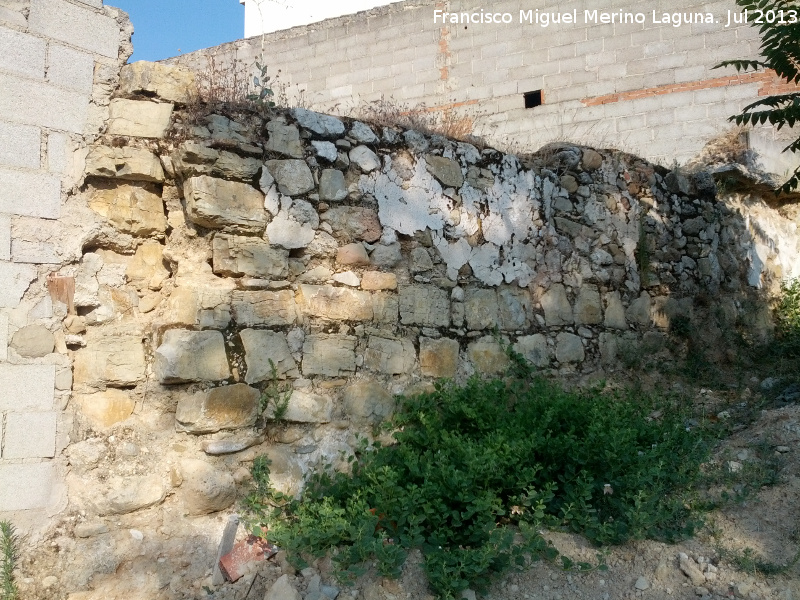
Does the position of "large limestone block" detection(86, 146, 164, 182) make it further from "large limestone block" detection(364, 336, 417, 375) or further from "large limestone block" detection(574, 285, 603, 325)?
"large limestone block" detection(574, 285, 603, 325)

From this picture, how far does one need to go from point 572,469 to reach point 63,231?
2.50 meters

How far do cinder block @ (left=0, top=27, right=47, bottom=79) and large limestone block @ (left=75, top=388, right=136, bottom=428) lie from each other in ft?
4.62

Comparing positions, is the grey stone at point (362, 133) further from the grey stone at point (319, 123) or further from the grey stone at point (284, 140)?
the grey stone at point (284, 140)

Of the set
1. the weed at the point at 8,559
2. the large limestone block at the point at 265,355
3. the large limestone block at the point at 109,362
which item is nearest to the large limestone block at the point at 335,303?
the large limestone block at the point at 265,355

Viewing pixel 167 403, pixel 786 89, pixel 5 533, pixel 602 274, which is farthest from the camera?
pixel 786 89

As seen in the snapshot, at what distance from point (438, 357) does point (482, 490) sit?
1132mm

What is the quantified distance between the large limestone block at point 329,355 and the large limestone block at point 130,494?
86 centimetres

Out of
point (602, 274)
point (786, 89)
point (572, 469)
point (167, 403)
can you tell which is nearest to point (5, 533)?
point (167, 403)

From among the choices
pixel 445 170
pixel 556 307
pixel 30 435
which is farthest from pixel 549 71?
pixel 30 435

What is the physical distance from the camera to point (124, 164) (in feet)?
10.6

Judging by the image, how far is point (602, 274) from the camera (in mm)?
5066

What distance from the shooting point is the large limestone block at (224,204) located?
129 inches

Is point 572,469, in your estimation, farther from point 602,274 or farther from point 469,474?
point 602,274

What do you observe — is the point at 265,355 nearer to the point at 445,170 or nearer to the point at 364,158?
the point at 364,158
